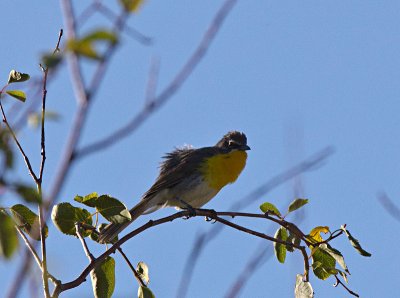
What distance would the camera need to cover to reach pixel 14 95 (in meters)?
3.98

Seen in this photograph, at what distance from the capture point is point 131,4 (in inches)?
80.5

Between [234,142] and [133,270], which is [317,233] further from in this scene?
[234,142]

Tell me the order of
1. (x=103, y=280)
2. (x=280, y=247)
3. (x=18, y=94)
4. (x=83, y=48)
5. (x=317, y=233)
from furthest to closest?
(x=280, y=247) < (x=317, y=233) < (x=103, y=280) < (x=18, y=94) < (x=83, y=48)

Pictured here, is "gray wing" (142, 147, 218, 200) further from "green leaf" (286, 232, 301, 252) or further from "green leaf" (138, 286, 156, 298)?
"green leaf" (138, 286, 156, 298)

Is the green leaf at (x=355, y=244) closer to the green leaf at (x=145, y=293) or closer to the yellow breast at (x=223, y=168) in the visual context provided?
the green leaf at (x=145, y=293)

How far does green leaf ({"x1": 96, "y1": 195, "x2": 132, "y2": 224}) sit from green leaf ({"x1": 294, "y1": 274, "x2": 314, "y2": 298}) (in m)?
1.05

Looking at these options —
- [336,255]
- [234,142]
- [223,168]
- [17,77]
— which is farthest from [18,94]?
[234,142]

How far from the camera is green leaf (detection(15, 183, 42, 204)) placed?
2029 mm

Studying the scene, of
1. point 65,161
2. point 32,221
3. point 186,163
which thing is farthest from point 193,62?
point 186,163

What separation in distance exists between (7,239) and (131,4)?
A: 78cm

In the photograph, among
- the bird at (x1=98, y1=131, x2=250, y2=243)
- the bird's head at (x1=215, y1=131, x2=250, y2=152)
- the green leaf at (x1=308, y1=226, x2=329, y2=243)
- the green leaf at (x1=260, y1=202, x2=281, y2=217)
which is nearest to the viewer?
the green leaf at (x1=308, y1=226, x2=329, y2=243)

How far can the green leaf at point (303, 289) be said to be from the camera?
4.19m

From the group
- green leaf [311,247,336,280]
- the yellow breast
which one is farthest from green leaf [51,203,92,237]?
the yellow breast

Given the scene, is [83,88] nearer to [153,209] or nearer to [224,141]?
[153,209]
